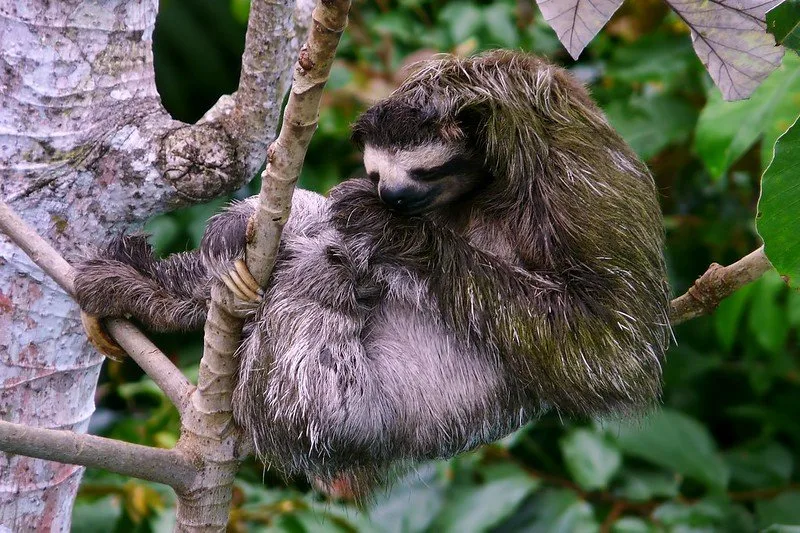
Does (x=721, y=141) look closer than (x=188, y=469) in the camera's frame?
No

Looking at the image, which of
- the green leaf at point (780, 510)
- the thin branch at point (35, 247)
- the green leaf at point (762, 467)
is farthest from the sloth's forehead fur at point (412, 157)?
the green leaf at point (762, 467)

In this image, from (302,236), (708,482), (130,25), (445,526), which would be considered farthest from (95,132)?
(708,482)

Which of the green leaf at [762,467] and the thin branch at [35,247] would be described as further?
the green leaf at [762,467]

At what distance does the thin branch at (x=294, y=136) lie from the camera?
1.83m

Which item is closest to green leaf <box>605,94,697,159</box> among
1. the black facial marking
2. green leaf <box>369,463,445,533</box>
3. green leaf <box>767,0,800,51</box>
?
green leaf <box>369,463,445,533</box>

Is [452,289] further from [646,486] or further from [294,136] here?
[646,486]

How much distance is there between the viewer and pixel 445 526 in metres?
3.95

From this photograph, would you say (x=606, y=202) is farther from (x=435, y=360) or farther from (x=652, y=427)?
(x=652, y=427)

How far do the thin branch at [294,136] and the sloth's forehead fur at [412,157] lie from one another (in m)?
0.49

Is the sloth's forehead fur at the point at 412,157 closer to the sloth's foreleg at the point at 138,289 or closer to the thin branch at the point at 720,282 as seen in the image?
the sloth's foreleg at the point at 138,289

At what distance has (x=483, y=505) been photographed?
3.95m

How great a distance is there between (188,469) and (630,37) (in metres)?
4.13

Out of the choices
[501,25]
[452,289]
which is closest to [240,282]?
[452,289]

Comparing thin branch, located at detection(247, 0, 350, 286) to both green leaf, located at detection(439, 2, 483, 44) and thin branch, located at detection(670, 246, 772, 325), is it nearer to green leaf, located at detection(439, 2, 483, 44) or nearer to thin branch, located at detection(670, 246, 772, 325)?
thin branch, located at detection(670, 246, 772, 325)
